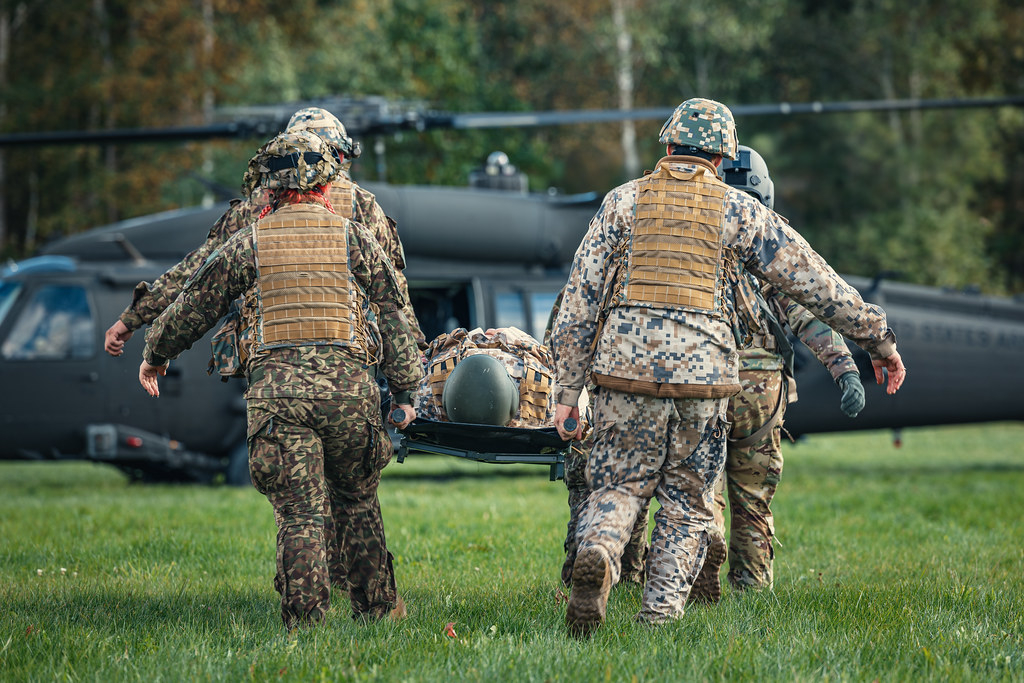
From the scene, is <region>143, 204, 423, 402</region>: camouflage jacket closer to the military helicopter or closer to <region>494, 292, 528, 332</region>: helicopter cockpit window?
the military helicopter

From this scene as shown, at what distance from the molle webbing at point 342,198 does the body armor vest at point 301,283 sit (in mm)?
501

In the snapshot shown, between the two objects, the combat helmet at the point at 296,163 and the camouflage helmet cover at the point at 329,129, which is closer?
the combat helmet at the point at 296,163

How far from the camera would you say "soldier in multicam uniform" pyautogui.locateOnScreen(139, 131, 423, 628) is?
4.38m

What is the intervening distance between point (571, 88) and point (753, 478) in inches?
1292

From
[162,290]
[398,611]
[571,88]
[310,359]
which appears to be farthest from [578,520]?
[571,88]

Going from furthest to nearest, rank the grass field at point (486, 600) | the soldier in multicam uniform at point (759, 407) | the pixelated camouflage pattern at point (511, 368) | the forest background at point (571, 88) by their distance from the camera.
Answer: the forest background at point (571, 88)
the soldier in multicam uniform at point (759, 407)
the pixelated camouflage pattern at point (511, 368)
the grass field at point (486, 600)

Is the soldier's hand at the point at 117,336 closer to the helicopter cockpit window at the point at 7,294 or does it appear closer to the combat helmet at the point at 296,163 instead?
the combat helmet at the point at 296,163

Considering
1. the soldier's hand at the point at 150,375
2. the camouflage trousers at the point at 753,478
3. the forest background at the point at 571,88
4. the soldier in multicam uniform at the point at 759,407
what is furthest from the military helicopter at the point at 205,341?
the forest background at the point at 571,88

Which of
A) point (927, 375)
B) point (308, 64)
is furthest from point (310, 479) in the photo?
point (308, 64)

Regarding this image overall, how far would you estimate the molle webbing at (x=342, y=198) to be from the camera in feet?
16.5

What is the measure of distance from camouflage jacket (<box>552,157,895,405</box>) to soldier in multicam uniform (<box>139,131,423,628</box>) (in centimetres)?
69

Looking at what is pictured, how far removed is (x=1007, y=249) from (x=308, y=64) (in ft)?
67.8

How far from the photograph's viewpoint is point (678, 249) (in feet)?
14.5

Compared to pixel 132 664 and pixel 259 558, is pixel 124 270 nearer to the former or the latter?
pixel 259 558
